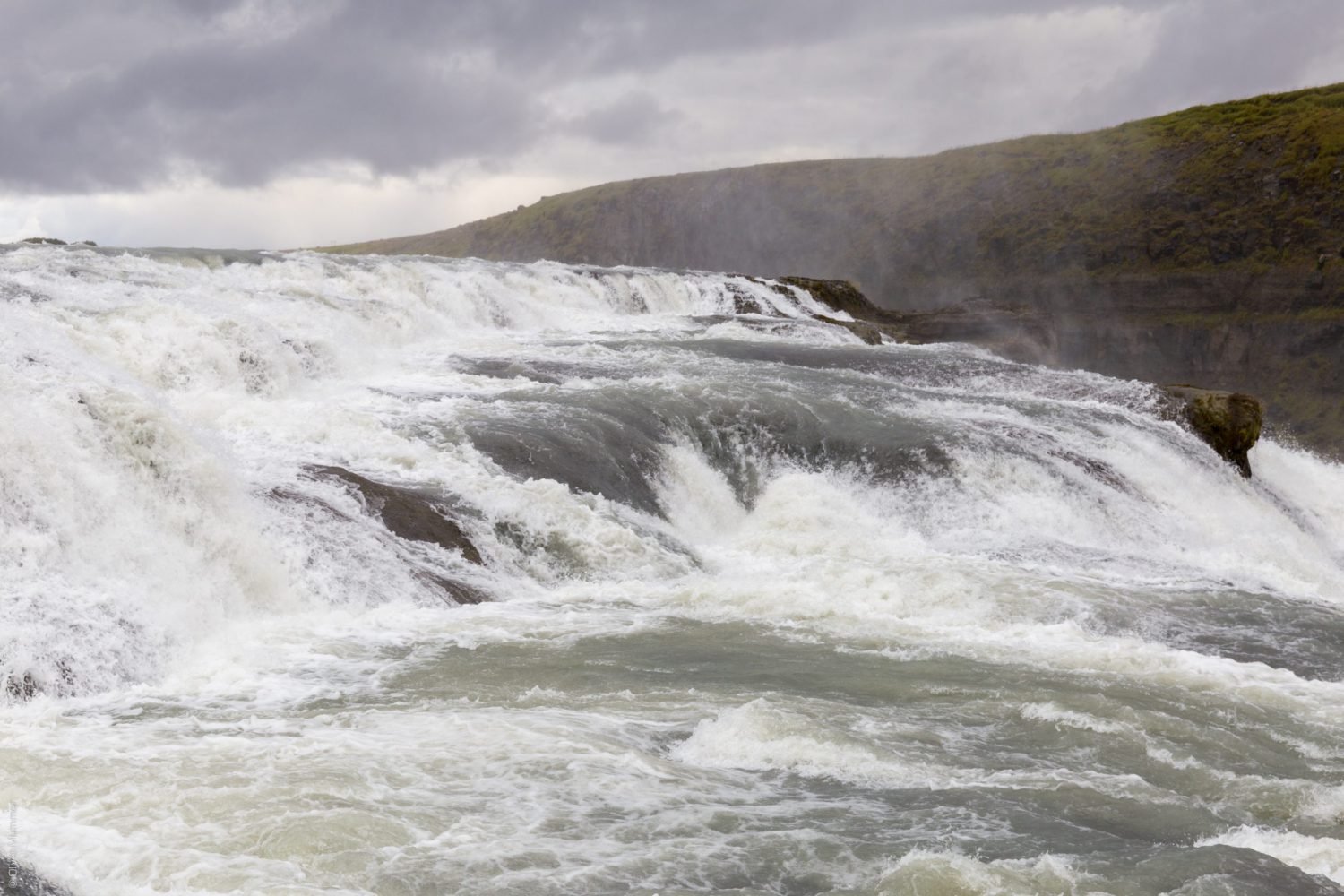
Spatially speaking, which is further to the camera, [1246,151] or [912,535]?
[1246,151]

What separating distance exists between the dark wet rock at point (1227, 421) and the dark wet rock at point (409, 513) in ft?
41.0

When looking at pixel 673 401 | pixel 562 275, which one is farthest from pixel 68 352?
pixel 562 275

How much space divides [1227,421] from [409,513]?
43.4 feet

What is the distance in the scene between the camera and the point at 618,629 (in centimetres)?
945

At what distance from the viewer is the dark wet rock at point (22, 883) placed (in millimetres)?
4434

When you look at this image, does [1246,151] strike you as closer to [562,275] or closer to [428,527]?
[562,275]

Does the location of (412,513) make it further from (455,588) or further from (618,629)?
(618,629)

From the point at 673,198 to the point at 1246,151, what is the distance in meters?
30.8

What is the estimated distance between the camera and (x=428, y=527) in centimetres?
1099

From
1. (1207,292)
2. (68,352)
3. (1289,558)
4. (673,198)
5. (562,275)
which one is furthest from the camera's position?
(673,198)

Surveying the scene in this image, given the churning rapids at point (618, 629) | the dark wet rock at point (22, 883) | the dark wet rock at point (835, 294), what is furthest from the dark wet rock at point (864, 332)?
A: the dark wet rock at point (22, 883)

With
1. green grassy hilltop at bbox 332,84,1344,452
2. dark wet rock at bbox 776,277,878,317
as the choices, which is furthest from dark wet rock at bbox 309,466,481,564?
green grassy hilltop at bbox 332,84,1344,452

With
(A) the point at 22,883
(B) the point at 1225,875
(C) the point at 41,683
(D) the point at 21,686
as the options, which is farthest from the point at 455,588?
(B) the point at 1225,875

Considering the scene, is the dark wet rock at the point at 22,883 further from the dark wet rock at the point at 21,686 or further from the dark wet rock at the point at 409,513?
the dark wet rock at the point at 409,513
